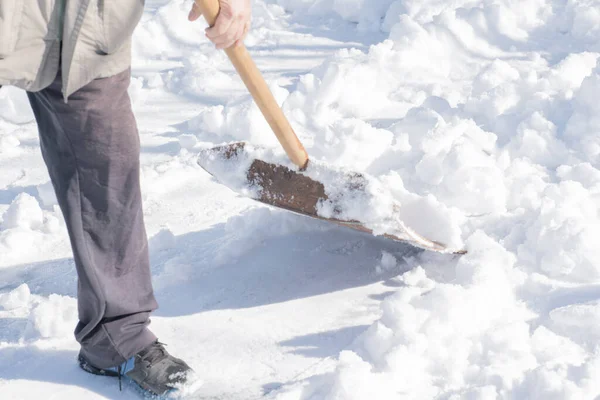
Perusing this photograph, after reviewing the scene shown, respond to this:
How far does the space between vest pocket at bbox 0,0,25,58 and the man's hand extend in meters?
0.43

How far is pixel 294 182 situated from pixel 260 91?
341mm

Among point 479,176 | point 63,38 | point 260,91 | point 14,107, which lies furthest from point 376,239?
point 14,107

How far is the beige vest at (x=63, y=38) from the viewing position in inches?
60.8

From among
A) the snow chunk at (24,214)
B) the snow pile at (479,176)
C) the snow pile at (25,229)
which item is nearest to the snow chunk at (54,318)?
the snow pile at (25,229)

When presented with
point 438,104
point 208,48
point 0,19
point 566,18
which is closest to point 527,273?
point 438,104

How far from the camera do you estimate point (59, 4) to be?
1.57m

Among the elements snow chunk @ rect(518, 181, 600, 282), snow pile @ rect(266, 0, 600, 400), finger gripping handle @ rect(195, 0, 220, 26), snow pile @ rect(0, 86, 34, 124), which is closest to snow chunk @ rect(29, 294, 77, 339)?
snow pile @ rect(266, 0, 600, 400)

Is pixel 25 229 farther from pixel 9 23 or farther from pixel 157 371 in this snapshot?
pixel 9 23

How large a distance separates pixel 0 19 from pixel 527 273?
5.45 ft

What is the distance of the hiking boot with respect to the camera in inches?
75.6

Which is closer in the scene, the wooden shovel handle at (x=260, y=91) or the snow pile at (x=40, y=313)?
the wooden shovel handle at (x=260, y=91)

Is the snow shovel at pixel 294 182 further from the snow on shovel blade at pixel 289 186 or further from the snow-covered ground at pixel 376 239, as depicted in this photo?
the snow-covered ground at pixel 376 239

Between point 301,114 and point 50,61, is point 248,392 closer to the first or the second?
point 50,61

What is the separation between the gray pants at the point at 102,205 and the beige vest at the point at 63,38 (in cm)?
6
